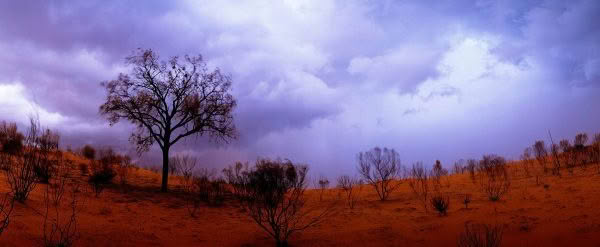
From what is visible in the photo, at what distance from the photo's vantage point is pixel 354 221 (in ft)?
46.7

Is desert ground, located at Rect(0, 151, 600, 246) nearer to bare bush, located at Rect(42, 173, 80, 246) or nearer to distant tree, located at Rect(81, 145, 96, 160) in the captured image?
bare bush, located at Rect(42, 173, 80, 246)

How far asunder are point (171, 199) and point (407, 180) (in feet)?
59.3

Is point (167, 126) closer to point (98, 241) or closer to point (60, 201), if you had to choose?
point (60, 201)

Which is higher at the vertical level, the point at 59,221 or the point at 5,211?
the point at 5,211


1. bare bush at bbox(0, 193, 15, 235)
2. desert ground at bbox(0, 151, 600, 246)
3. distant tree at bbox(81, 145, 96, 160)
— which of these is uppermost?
distant tree at bbox(81, 145, 96, 160)

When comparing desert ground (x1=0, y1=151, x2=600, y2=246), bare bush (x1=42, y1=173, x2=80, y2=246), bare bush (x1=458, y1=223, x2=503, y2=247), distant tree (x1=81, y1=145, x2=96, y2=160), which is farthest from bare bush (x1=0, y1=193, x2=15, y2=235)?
distant tree (x1=81, y1=145, x2=96, y2=160)

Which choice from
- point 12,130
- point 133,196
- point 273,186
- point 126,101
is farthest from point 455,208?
point 12,130

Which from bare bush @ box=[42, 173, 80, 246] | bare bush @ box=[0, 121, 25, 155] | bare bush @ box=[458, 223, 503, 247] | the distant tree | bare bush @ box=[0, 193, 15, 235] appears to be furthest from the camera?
the distant tree

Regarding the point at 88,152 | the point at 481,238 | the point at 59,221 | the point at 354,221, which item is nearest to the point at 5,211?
the point at 59,221

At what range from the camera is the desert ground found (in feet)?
33.4

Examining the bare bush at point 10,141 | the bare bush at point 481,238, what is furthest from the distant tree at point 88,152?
the bare bush at point 481,238

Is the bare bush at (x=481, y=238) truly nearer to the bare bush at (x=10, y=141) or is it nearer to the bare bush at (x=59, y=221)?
the bare bush at (x=59, y=221)

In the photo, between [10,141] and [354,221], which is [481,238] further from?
[10,141]

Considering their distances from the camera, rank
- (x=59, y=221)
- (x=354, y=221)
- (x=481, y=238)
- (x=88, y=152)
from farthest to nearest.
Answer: (x=88, y=152) → (x=354, y=221) → (x=59, y=221) → (x=481, y=238)
